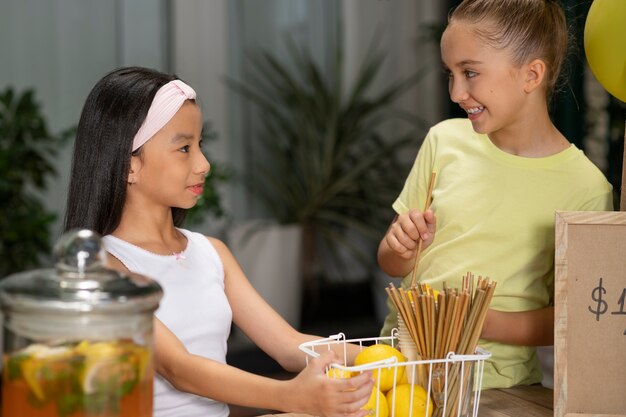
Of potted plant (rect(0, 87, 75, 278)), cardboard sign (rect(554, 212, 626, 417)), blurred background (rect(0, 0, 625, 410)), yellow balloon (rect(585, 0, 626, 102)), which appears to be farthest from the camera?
blurred background (rect(0, 0, 625, 410))

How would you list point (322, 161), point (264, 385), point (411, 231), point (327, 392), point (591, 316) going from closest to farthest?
point (327, 392)
point (264, 385)
point (591, 316)
point (411, 231)
point (322, 161)

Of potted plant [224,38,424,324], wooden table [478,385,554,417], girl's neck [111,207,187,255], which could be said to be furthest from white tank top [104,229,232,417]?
potted plant [224,38,424,324]

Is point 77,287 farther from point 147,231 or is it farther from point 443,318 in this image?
point 147,231

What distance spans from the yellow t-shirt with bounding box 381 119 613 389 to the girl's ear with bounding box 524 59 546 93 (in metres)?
0.13

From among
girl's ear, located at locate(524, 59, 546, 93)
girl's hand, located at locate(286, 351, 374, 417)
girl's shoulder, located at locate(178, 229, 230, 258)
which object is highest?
girl's ear, located at locate(524, 59, 546, 93)

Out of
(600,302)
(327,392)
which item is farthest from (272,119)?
(327,392)

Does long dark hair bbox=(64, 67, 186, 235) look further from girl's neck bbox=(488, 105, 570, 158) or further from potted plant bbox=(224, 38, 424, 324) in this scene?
potted plant bbox=(224, 38, 424, 324)

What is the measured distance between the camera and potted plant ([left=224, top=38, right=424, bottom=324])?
17.1ft

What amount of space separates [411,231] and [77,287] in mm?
704

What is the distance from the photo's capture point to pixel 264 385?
120 cm

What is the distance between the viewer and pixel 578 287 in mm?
1350

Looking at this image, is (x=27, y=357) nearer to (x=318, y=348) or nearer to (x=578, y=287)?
(x=318, y=348)

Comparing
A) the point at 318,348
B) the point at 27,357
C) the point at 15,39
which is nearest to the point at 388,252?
the point at 318,348

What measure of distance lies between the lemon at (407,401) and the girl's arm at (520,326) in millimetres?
385
